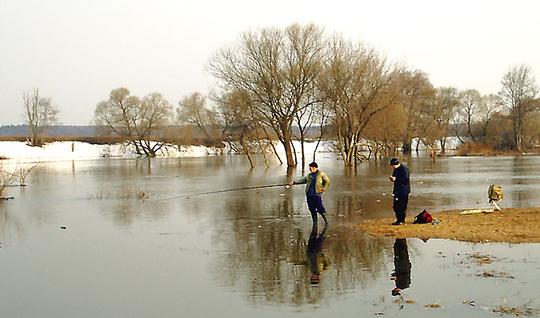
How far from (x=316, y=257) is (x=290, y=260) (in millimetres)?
584

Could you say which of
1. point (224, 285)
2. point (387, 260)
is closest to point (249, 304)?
point (224, 285)

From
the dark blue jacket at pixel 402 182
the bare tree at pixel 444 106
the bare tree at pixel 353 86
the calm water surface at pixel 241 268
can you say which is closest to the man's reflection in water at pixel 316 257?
the calm water surface at pixel 241 268

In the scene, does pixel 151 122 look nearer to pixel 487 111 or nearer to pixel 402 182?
pixel 487 111

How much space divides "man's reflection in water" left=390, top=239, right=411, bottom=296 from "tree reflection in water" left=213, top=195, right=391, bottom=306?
0.22m

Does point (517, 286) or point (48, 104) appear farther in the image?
point (48, 104)

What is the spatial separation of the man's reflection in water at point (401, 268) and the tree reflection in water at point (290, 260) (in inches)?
8.5

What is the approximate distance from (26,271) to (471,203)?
51.7 feet

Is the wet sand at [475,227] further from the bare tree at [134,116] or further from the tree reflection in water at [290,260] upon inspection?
the bare tree at [134,116]

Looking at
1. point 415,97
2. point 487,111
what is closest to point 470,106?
point 487,111

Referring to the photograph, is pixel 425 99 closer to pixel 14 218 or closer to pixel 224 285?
pixel 14 218

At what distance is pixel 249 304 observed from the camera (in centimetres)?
868

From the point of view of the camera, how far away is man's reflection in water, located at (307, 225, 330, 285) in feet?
34.2

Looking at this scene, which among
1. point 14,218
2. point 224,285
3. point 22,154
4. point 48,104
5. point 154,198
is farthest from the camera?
point 48,104

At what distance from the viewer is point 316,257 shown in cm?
1196
